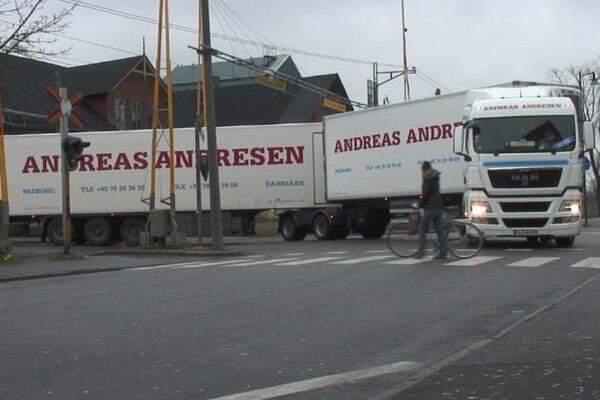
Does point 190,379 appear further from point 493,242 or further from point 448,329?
point 493,242

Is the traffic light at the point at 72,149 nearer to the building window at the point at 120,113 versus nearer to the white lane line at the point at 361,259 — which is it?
the white lane line at the point at 361,259

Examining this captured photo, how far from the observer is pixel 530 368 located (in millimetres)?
5539

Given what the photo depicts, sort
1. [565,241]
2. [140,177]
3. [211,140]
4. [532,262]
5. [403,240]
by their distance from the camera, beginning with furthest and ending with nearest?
[140,177]
[211,140]
[565,241]
[403,240]
[532,262]

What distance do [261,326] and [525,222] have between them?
1028 centimetres

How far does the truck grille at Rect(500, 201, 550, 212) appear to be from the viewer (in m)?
16.3

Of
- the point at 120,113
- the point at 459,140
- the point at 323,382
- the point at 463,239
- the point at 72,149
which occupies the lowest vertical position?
the point at 323,382

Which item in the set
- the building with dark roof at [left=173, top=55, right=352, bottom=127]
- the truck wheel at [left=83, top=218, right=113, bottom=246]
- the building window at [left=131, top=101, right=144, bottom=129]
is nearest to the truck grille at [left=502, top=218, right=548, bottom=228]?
the truck wheel at [left=83, top=218, right=113, bottom=246]

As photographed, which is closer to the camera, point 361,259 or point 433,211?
point 433,211

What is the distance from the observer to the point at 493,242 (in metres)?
19.3

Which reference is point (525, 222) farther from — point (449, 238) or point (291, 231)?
point (291, 231)

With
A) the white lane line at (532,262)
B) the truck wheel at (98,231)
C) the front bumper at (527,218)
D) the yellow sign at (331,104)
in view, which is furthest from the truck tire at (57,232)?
the white lane line at (532,262)

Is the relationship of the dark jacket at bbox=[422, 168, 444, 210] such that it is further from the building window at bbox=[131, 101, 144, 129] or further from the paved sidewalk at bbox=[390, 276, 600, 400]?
the building window at bbox=[131, 101, 144, 129]

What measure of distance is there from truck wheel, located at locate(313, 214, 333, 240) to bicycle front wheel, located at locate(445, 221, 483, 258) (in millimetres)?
11210

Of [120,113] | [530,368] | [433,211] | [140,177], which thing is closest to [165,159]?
[140,177]
